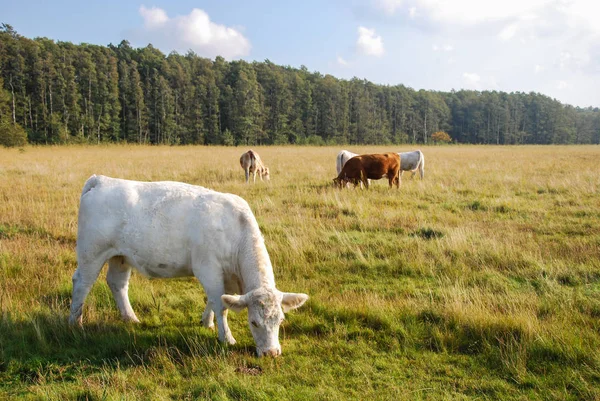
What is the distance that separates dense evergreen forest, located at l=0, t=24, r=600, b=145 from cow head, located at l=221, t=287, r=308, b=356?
3911 cm

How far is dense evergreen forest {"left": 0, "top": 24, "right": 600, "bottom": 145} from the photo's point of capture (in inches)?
2181

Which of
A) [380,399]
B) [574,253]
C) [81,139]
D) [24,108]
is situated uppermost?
[24,108]

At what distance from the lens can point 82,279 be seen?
15.5 feet

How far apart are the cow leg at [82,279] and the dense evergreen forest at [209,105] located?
37.2 metres

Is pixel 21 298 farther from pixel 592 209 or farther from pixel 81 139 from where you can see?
pixel 81 139

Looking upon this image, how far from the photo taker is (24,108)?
53375 mm

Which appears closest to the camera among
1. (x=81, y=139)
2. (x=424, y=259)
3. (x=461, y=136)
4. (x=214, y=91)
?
(x=424, y=259)

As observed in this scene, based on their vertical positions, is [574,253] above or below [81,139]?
below

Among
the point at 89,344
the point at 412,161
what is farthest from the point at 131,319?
the point at 412,161

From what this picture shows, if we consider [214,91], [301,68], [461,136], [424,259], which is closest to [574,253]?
[424,259]

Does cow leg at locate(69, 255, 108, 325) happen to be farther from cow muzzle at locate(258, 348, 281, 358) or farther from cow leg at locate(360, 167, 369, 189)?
cow leg at locate(360, 167, 369, 189)

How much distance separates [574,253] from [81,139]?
5563cm

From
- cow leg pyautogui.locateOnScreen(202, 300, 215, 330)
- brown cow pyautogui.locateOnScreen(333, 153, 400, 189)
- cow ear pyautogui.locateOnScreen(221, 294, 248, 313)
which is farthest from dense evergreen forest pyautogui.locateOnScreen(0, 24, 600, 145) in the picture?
cow ear pyautogui.locateOnScreen(221, 294, 248, 313)

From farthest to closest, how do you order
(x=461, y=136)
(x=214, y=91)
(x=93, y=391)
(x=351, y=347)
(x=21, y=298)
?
(x=461, y=136), (x=214, y=91), (x=21, y=298), (x=351, y=347), (x=93, y=391)
